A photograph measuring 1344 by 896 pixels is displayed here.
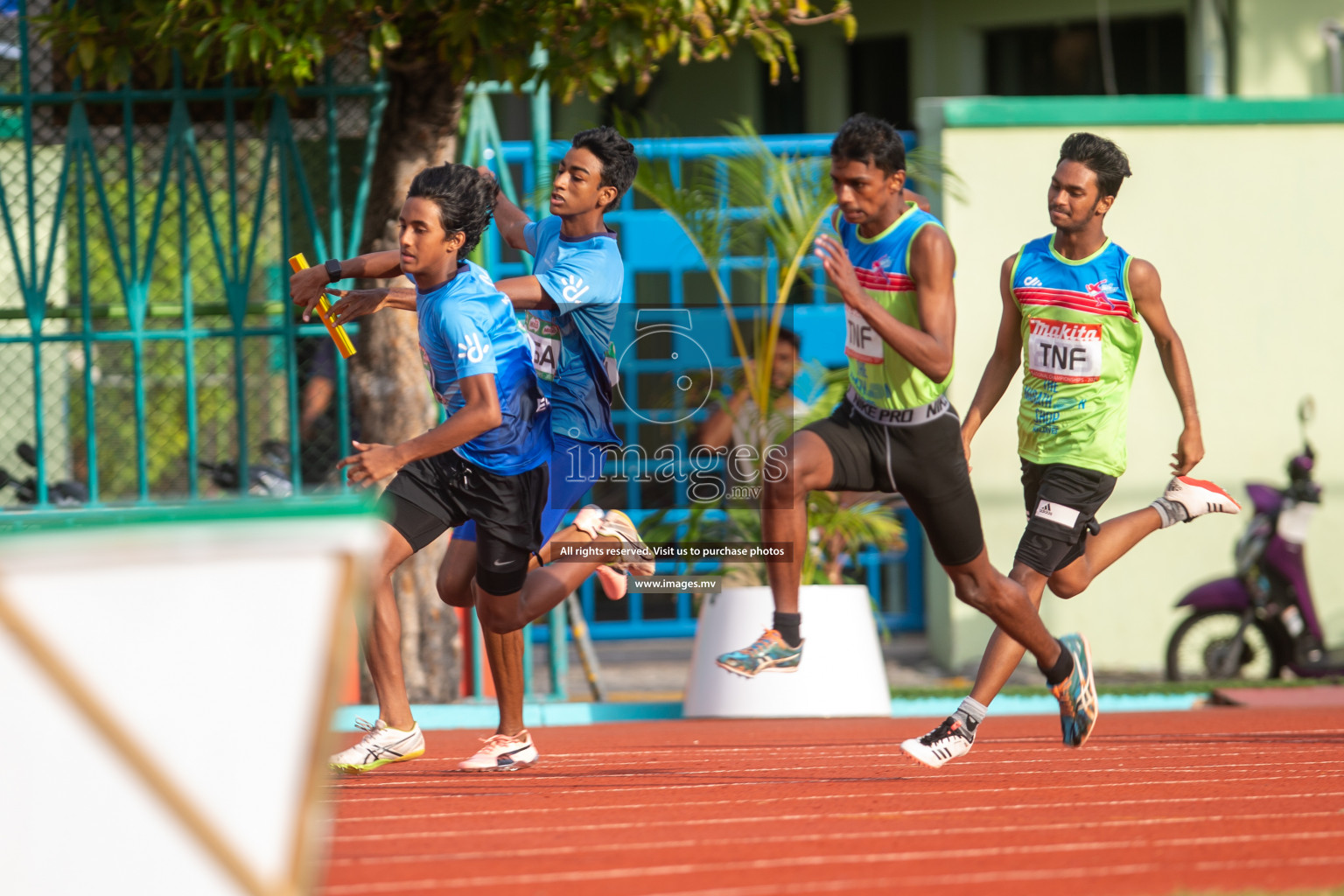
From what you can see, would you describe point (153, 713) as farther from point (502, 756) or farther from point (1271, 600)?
point (1271, 600)

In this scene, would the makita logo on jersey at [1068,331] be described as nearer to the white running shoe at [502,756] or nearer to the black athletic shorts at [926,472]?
the black athletic shorts at [926,472]

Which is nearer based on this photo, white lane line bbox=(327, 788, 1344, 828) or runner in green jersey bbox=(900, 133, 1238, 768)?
white lane line bbox=(327, 788, 1344, 828)

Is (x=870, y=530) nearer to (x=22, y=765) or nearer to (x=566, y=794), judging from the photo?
(x=566, y=794)

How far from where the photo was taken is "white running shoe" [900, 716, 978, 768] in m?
5.24

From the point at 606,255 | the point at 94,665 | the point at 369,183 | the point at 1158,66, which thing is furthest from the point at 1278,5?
the point at 94,665

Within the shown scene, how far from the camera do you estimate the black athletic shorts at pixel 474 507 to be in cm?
541

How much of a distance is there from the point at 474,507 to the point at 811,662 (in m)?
2.78

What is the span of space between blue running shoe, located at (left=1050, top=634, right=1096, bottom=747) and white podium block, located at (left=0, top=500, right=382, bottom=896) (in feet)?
11.5

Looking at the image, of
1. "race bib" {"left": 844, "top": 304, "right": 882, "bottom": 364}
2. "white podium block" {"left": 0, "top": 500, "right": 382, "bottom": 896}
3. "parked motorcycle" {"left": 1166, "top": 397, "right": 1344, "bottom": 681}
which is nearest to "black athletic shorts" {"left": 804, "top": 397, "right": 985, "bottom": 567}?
"race bib" {"left": 844, "top": 304, "right": 882, "bottom": 364}

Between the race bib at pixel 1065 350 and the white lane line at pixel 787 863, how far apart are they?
194 cm

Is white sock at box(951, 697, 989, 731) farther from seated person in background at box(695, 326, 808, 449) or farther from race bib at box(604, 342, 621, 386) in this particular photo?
seated person in background at box(695, 326, 808, 449)

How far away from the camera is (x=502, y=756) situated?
18.4 feet

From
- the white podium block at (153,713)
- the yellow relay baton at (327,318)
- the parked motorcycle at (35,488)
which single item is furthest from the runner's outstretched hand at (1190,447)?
the parked motorcycle at (35,488)

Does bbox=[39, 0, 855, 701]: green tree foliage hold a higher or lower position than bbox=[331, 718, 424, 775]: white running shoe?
higher
